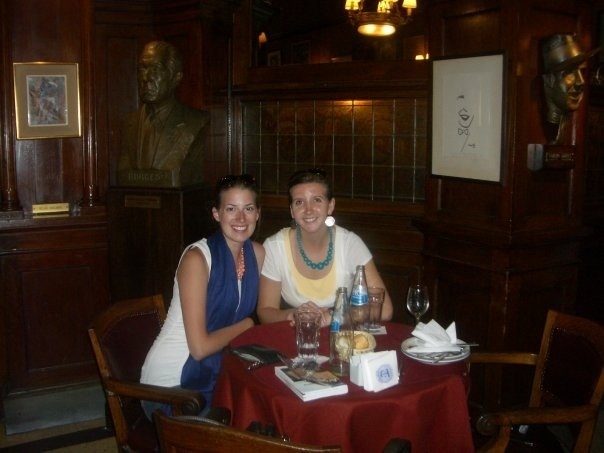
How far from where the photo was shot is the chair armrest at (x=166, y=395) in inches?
81.8

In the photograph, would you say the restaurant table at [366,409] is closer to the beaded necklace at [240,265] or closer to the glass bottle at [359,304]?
the glass bottle at [359,304]

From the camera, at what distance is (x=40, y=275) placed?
3561 millimetres

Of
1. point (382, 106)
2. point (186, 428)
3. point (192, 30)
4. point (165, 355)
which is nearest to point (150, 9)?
point (192, 30)

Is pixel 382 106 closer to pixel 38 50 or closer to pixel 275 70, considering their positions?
pixel 275 70

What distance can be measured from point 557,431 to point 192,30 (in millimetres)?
3075

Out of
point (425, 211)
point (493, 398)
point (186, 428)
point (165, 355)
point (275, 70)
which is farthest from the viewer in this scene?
point (275, 70)

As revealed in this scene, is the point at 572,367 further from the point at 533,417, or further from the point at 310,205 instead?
the point at 310,205

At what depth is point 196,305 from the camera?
7.57 ft

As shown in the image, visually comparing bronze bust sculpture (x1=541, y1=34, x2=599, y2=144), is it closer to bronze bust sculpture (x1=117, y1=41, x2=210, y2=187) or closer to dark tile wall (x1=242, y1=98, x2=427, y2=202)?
dark tile wall (x1=242, y1=98, x2=427, y2=202)

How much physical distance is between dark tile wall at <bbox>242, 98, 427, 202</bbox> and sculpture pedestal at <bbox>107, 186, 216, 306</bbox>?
694 millimetres

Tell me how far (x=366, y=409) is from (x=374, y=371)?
4.3 inches

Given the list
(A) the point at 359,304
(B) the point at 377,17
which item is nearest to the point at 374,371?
(A) the point at 359,304

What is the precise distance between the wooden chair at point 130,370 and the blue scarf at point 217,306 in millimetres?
200

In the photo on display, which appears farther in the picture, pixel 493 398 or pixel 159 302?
pixel 493 398
